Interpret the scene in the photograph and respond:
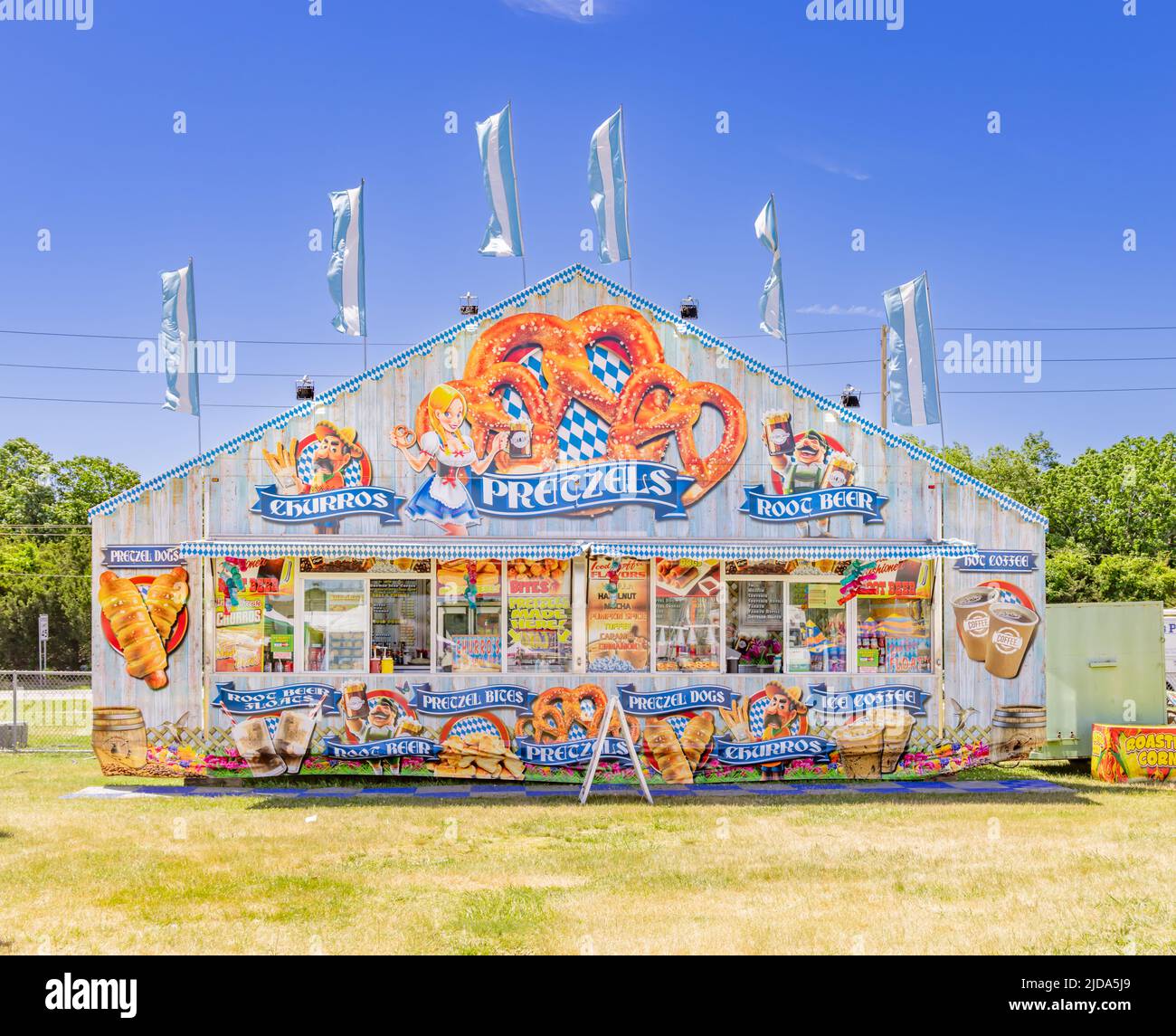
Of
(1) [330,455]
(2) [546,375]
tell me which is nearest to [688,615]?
(2) [546,375]

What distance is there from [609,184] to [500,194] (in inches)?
69.4

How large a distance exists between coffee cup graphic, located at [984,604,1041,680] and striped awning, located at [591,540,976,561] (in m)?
1.35

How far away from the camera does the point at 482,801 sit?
571 inches

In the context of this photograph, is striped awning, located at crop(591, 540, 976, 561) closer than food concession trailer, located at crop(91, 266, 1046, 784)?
Yes

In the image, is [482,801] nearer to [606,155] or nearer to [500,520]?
[500,520]

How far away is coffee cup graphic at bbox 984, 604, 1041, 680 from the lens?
1652 cm

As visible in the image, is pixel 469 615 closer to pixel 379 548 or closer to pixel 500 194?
pixel 379 548

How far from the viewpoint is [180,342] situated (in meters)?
17.5

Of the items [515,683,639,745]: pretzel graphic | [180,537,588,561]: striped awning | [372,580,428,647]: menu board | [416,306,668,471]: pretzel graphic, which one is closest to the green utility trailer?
[515,683,639,745]: pretzel graphic

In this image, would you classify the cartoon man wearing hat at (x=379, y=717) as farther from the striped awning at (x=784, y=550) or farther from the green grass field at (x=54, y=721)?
the green grass field at (x=54, y=721)

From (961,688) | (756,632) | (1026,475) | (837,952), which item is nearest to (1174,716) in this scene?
(961,688)

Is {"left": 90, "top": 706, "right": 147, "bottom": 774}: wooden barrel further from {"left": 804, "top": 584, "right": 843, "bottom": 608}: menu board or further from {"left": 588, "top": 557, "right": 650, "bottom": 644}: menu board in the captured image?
{"left": 804, "top": 584, "right": 843, "bottom": 608}: menu board

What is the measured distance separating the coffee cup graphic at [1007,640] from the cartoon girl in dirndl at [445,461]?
7.97 metres

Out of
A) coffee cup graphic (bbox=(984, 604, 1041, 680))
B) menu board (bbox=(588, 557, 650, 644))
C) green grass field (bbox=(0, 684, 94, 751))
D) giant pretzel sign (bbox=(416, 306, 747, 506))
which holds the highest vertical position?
giant pretzel sign (bbox=(416, 306, 747, 506))
